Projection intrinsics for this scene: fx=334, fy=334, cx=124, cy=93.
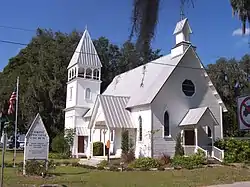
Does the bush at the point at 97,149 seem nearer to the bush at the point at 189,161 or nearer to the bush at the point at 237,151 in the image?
the bush at the point at 189,161

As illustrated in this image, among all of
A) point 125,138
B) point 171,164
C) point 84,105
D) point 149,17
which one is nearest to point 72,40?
point 84,105

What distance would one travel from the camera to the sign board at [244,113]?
1179 cm

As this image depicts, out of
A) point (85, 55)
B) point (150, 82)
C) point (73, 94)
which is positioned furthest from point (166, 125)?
point (85, 55)

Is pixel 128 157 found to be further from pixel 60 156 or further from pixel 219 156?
pixel 60 156

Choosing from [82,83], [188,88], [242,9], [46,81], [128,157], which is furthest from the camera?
[46,81]

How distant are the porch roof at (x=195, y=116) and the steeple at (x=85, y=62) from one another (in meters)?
15.0

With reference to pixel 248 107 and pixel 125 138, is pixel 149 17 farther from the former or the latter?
pixel 125 138

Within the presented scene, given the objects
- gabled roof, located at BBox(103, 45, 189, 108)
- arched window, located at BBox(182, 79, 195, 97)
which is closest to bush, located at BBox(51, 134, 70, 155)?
gabled roof, located at BBox(103, 45, 189, 108)

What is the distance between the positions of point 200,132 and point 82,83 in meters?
16.3

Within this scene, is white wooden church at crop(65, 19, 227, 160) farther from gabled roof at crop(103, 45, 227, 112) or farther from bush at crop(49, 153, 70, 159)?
bush at crop(49, 153, 70, 159)

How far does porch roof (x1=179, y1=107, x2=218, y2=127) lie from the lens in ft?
91.7

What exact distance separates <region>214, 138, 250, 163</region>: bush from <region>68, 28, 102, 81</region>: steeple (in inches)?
753

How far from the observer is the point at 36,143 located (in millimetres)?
20156

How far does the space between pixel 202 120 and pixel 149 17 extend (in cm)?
2590
